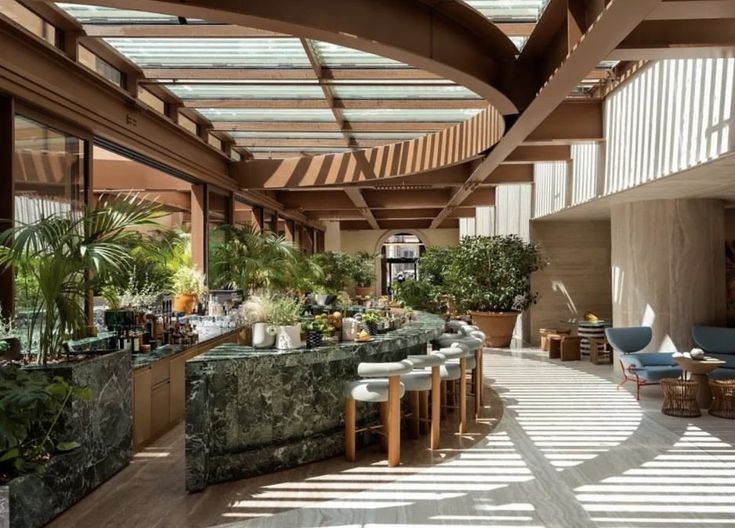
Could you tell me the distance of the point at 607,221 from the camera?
41.7 ft

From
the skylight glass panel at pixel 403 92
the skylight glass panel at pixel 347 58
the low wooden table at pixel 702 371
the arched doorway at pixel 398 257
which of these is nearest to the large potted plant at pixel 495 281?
the low wooden table at pixel 702 371

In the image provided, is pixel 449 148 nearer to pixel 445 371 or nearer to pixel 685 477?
pixel 445 371

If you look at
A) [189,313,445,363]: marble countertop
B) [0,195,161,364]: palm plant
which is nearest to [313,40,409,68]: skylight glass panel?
[0,195,161,364]: palm plant

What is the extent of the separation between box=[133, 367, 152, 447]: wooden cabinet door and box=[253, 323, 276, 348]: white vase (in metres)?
1.07

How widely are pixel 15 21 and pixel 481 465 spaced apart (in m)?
4.85

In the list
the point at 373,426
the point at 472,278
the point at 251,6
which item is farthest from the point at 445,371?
the point at 472,278

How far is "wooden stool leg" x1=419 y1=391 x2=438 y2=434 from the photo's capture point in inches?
240

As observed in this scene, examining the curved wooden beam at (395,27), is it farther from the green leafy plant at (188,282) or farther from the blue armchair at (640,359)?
the green leafy plant at (188,282)

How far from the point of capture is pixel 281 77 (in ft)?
21.3

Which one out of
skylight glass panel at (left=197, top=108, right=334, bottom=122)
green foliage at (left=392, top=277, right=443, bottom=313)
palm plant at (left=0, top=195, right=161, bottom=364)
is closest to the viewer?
palm plant at (left=0, top=195, right=161, bottom=364)

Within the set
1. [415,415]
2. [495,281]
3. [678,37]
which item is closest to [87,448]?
[415,415]

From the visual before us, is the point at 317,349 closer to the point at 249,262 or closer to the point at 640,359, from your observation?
the point at 640,359

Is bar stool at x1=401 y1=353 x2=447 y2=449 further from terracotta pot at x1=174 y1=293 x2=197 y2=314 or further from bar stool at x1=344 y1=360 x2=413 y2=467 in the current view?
terracotta pot at x1=174 y1=293 x2=197 y2=314

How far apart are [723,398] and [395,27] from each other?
557 centimetres
